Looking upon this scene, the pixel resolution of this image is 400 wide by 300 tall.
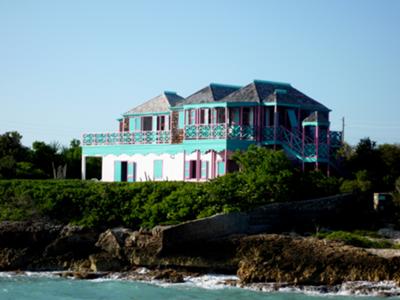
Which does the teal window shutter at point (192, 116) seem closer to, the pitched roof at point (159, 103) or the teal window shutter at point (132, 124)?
the pitched roof at point (159, 103)

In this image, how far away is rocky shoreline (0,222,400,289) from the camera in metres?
30.2

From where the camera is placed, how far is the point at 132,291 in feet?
95.4

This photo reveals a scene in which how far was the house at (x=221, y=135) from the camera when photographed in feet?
136

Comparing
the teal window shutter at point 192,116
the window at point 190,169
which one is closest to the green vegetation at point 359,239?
the window at point 190,169

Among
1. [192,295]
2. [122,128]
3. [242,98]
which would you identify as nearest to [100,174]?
[122,128]

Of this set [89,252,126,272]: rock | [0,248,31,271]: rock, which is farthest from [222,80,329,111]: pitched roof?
[0,248,31,271]: rock

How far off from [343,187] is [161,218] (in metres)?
8.21

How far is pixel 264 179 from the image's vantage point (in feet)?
120

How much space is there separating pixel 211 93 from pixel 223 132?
385 centimetres

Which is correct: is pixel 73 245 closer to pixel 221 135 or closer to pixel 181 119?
pixel 221 135

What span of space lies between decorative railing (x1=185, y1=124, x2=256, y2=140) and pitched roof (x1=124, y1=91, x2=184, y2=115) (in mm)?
6542

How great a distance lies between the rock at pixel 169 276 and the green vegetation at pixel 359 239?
605cm

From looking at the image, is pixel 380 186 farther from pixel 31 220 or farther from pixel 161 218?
pixel 31 220

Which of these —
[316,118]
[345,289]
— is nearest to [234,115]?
[316,118]
